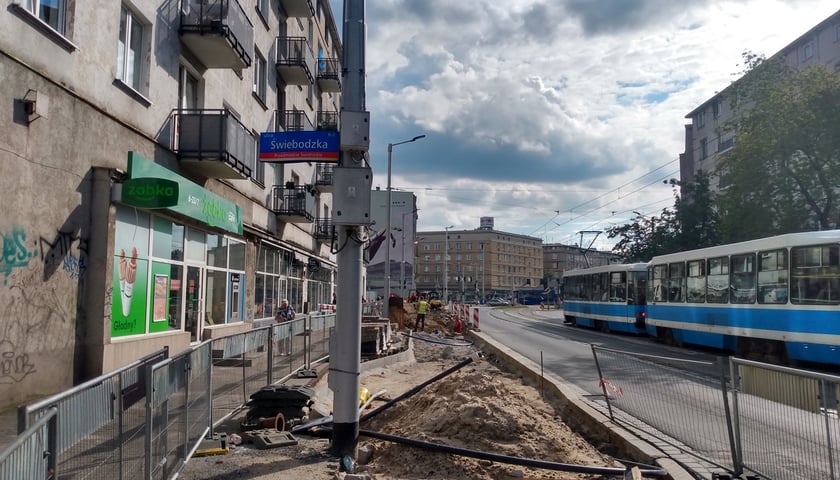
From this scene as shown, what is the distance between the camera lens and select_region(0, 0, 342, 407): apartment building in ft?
29.1

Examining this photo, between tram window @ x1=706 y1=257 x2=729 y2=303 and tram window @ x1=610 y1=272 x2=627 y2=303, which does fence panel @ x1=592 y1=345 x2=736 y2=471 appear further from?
tram window @ x1=610 y1=272 x2=627 y2=303

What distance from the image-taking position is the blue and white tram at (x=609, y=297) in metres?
26.2

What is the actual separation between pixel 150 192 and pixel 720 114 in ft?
194

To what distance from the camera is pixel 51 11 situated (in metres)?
9.84

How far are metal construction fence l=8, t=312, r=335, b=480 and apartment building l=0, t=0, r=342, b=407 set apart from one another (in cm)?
334

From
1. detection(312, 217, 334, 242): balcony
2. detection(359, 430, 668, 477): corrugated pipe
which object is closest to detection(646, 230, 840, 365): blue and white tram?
detection(359, 430, 668, 477): corrugated pipe

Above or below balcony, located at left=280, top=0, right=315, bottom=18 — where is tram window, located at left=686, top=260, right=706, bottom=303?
below

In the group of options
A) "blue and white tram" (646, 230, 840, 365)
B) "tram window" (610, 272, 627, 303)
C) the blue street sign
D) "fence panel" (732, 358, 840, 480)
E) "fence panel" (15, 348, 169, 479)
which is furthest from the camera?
"tram window" (610, 272, 627, 303)

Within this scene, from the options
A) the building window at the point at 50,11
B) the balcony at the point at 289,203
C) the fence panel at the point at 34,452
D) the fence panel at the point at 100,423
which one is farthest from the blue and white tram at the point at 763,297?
the building window at the point at 50,11

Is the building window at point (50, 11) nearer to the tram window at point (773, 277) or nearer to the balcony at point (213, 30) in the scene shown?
the balcony at point (213, 30)

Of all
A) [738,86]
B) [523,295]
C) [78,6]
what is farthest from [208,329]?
[523,295]

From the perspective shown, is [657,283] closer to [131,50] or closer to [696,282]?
[696,282]

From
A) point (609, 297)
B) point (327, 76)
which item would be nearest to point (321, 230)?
point (327, 76)

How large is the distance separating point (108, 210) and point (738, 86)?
1135 inches
